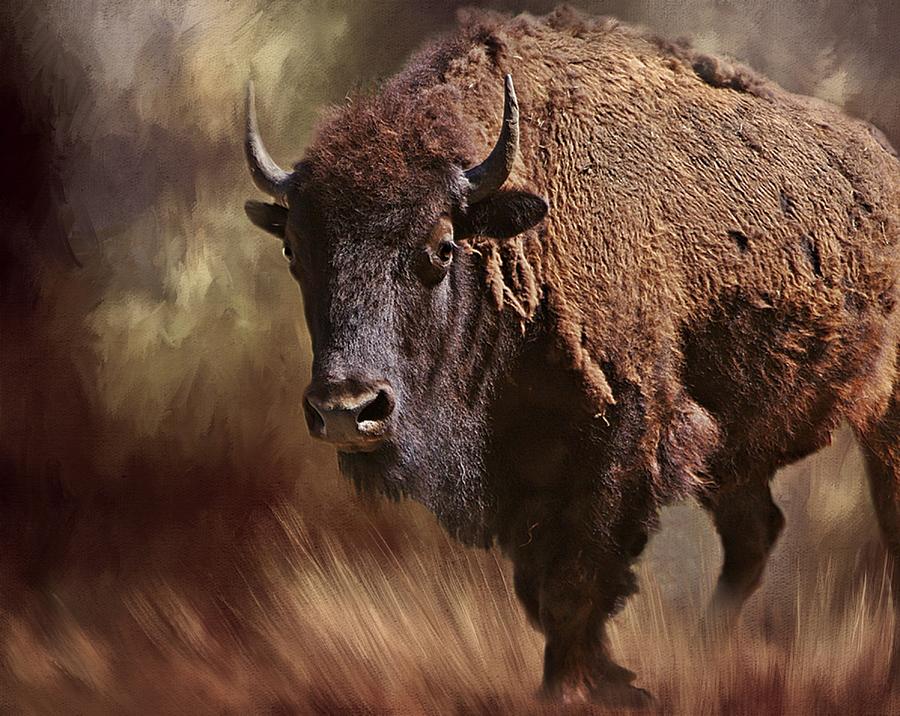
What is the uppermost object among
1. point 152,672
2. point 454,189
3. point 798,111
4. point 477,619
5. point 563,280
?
point 798,111

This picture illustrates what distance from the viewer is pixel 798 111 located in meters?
2.22

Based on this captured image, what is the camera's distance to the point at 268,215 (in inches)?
80.1

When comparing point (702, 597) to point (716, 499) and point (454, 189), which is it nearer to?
point (716, 499)

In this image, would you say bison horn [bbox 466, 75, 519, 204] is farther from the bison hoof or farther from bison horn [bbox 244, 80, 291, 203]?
the bison hoof

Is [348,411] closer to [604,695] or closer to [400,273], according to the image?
[400,273]

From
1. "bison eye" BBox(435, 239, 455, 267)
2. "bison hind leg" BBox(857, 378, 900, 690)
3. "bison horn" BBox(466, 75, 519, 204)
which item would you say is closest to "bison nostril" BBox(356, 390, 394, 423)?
"bison eye" BBox(435, 239, 455, 267)

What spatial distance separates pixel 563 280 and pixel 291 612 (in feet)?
2.97

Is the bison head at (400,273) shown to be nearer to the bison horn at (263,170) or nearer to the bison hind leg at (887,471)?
the bison horn at (263,170)

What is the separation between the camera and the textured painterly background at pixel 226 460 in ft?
7.27

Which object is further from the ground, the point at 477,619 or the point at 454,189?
the point at 454,189

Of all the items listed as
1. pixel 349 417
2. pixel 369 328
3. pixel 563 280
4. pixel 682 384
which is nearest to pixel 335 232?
pixel 369 328

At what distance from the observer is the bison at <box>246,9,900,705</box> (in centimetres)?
190

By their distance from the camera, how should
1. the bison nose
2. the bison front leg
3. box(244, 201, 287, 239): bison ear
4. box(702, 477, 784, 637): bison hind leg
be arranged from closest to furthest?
1. the bison nose
2. box(244, 201, 287, 239): bison ear
3. the bison front leg
4. box(702, 477, 784, 637): bison hind leg

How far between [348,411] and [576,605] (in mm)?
709
